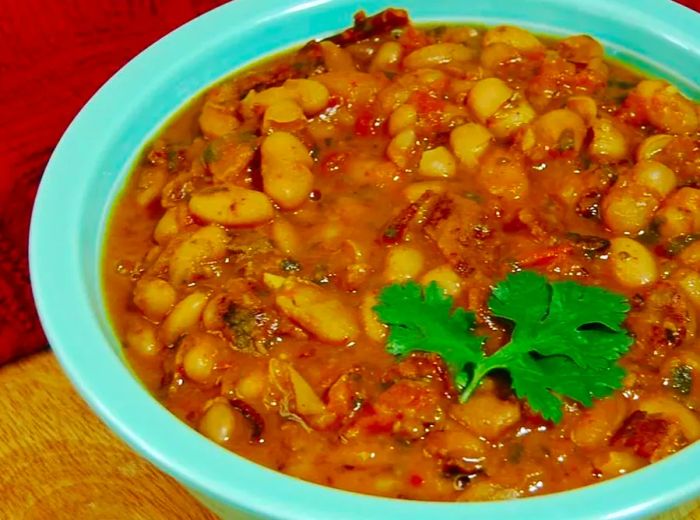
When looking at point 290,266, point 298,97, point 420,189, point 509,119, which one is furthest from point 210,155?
point 509,119

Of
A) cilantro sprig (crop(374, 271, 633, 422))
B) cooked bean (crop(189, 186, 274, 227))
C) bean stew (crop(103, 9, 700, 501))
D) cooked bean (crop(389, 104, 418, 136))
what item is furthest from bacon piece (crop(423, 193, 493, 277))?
cooked bean (crop(189, 186, 274, 227))

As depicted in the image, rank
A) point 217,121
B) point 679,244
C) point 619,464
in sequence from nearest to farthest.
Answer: point 619,464, point 679,244, point 217,121

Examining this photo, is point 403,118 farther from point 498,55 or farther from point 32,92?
point 32,92

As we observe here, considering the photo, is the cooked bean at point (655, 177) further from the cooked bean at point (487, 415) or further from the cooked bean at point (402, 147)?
the cooked bean at point (487, 415)

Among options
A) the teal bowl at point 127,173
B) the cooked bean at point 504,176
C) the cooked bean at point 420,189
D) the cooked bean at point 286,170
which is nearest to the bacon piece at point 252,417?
the teal bowl at point 127,173

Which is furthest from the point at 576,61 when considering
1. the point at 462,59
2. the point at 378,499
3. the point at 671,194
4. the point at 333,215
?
the point at 378,499

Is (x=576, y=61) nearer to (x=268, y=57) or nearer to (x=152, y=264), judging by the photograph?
(x=268, y=57)
